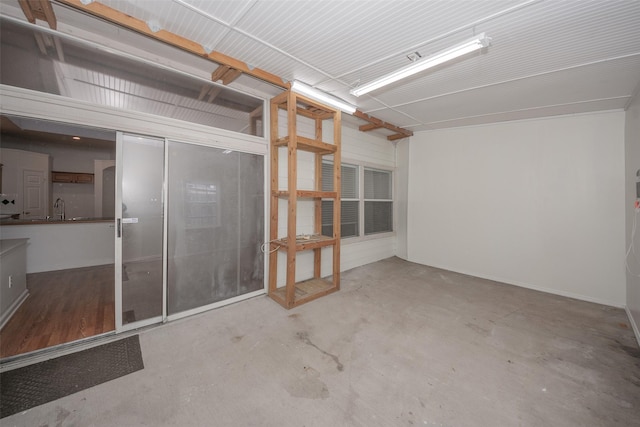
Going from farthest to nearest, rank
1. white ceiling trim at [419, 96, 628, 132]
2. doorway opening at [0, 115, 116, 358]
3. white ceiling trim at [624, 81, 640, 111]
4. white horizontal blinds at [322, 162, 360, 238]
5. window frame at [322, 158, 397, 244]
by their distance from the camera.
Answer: window frame at [322, 158, 397, 244] → white horizontal blinds at [322, 162, 360, 238] → white ceiling trim at [419, 96, 628, 132] → white ceiling trim at [624, 81, 640, 111] → doorway opening at [0, 115, 116, 358]

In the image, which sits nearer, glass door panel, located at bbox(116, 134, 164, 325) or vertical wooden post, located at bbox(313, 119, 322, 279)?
glass door panel, located at bbox(116, 134, 164, 325)

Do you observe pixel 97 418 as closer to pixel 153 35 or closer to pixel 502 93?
pixel 153 35

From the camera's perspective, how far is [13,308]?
292 centimetres

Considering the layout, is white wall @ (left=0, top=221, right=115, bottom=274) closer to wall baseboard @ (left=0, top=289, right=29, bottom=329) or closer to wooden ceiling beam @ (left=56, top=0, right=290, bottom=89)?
wall baseboard @ (left=0, top=289, right=29, bottom=329)

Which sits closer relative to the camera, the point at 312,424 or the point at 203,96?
the point at 312,424

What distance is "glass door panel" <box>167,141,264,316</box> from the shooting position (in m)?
2.79

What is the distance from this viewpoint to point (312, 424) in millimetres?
1595

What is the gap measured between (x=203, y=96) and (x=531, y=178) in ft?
17.5

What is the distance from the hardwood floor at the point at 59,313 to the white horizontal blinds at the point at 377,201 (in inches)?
179

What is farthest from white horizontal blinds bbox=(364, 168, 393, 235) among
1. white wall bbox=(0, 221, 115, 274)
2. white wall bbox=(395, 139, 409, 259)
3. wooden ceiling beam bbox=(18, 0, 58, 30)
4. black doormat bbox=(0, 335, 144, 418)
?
white wall bbox=(0, 221, 115, 274)

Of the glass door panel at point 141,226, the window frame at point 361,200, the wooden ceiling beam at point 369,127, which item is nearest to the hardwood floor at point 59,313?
the glass door panel at point 141,226

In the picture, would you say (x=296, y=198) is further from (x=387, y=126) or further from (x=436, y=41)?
(x=387, y=126)

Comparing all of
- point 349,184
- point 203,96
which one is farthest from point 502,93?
point 203,96

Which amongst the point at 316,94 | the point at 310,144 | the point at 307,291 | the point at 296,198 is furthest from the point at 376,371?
the point at 316,94
